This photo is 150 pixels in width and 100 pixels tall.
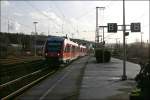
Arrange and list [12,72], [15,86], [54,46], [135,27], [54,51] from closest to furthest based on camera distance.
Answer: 1. [15,86]
2. [135,27]
3. [12,72]
4. [54,51]
5. [54,46]

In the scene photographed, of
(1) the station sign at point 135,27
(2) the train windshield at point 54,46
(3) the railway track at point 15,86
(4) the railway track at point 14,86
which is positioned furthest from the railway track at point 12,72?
(1) the station sign at point 135,27

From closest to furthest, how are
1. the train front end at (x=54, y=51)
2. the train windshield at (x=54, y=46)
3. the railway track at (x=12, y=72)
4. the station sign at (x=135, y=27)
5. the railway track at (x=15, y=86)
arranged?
the railway track at (x=15, y=86) < the station sign at (x=135, y=27) < the railway track at (x=12, y=72) < the train front end at (x=54, y=51) < the train windshield at (x=54, y=46)

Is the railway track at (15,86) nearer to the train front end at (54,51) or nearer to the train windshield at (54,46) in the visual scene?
the train front end at (54,51)

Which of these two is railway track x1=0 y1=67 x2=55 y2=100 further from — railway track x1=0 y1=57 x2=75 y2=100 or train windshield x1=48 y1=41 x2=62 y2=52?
train windshield x1=48 y1=41 x2=62 y2=52

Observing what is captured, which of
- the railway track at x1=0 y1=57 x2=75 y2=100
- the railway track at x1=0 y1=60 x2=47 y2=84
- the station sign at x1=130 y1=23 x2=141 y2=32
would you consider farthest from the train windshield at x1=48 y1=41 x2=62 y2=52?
the station sign at x1=130 y1=23 x2=141 y2=32

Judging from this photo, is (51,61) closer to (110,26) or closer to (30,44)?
(110,26)

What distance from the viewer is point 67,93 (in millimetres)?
16516

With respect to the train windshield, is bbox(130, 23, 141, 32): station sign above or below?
above

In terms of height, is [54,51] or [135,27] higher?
[135,27]

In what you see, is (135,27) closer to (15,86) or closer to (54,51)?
(15,86)

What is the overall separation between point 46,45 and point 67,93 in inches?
801

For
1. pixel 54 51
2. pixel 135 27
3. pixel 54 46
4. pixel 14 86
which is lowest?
pixel 14 86

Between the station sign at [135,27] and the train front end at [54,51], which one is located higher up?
the station sign at [135,27]

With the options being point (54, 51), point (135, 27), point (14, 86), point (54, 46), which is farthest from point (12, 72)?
point (135, 27)
